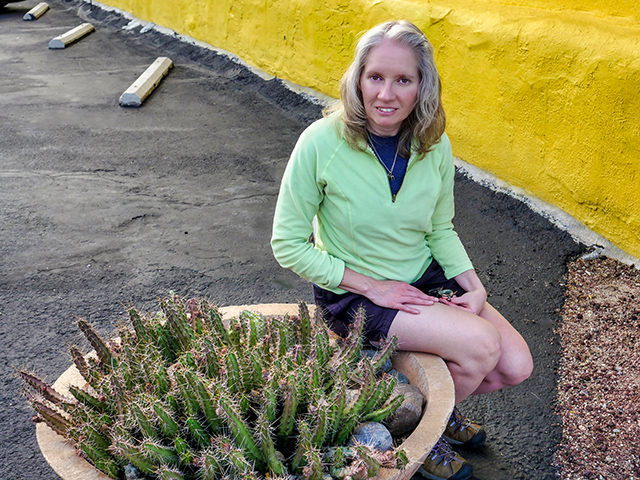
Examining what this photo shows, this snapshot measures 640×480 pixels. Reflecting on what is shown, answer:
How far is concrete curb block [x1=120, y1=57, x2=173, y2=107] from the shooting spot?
24.6 feet

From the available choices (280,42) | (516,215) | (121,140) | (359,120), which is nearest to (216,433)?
(359,120)

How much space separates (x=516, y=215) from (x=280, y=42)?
158 inches

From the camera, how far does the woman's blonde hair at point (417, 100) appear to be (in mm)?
2238

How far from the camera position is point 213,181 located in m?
5.56

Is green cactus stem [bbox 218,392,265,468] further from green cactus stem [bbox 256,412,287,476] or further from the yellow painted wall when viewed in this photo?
the yellow painted wall

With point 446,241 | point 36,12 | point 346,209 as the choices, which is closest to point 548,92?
point 446,241

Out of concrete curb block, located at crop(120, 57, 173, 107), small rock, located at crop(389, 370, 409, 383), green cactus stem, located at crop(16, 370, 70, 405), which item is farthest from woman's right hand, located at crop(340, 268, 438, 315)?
concrete curb block, located at crop(120, 57, 173, 107)

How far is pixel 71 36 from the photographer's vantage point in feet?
35.5

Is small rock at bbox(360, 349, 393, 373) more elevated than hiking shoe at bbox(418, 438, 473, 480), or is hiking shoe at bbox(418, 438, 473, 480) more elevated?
small rock at bbox(360, 349, 393, 373)

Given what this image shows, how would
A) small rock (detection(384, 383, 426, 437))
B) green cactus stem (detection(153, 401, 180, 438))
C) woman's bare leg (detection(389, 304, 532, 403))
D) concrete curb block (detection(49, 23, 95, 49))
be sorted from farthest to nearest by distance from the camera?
1. concrete curb block (detection(49, 23, 95, 49))
2. woman's bare leg (detection(389, 304, 532, 403))
3. small rock (detection(384, 383, 426, 437))
4. green cactus stem (detection(153, 401, 180, 438))

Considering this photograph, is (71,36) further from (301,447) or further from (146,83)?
(301,447)

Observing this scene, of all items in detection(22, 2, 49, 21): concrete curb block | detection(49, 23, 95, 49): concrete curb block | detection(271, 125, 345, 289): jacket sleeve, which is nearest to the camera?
detection(271, 125, 345, 289): jacket sleeve

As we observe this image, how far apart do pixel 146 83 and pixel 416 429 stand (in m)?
7.00

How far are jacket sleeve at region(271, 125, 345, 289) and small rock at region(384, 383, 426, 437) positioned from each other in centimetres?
55
